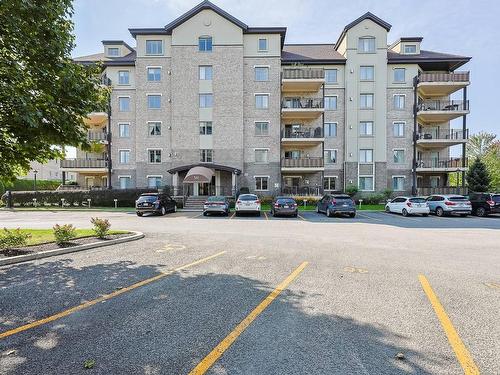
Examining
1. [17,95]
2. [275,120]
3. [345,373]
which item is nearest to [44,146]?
[17,95]

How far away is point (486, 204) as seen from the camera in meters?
23.4

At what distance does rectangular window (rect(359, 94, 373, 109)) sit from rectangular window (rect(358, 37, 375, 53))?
209 inches

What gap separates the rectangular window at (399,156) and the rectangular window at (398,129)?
2004 millimetres

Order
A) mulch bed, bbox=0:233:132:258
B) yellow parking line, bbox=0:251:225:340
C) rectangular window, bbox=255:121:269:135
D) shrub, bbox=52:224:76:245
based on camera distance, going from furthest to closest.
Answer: rectangular window, bbox=255:121:269:135 < shrub, bbox=52:224:76:245 < mulch bed, bbox=0:233:132:258 < yellow parking line, bbox=0:251:225:340

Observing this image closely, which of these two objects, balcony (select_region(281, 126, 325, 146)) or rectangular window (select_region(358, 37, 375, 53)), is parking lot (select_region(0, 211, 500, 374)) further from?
rectangular window (select_region(358, 37, 375, 53))

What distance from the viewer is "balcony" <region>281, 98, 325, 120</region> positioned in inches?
1305

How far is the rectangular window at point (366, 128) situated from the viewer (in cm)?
3503

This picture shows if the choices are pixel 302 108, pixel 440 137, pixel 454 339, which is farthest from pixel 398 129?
pixel 454 339

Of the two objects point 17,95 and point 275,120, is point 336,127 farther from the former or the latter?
point 17,95

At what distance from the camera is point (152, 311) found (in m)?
4.77

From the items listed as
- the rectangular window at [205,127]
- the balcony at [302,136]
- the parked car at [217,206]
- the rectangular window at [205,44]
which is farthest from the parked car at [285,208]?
the rectangular window at [205,44]

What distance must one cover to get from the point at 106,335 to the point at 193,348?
128 cm

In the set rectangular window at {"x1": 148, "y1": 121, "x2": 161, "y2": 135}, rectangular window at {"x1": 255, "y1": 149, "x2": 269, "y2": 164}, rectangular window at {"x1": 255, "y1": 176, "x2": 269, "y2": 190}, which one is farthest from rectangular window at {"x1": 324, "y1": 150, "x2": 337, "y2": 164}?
rectangular window at {"x1": 148, "y1": 121, "x2": 161, "y2": 135}

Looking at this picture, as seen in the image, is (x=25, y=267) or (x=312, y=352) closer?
(x=312, y=352)
